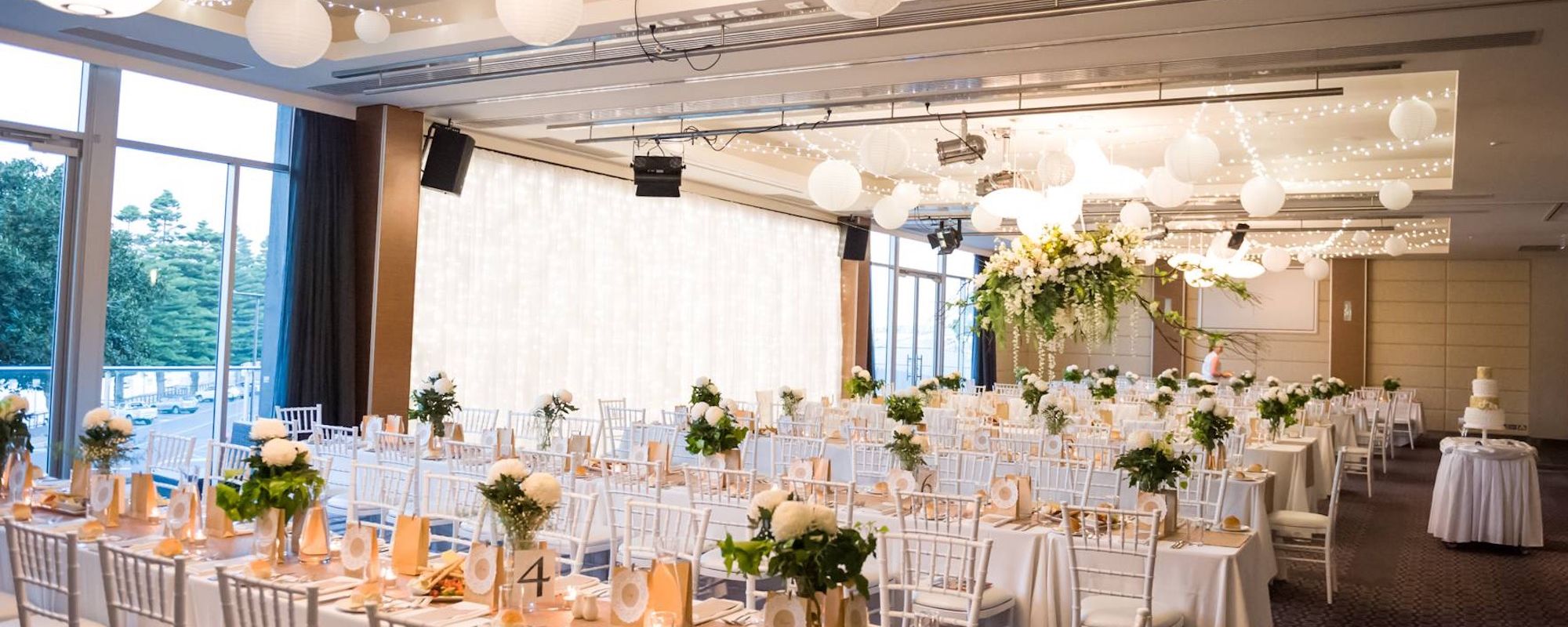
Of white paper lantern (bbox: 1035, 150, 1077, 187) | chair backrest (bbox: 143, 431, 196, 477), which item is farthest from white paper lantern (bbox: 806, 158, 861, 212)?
chair backrest (bbox: 143, 431, 196, 477)

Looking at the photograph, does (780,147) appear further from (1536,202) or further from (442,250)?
(1536,202)

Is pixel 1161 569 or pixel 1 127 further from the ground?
pixel 1 127

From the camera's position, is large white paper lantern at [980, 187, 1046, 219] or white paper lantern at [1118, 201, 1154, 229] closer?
large white paper lantern at [980, 187, 1046, 219]

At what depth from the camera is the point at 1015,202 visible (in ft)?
21.0

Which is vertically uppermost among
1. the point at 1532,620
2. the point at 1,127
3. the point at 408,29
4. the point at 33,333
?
the point at 408,29

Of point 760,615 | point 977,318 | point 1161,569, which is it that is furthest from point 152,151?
point 1161,569

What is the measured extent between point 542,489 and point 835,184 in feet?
13.5

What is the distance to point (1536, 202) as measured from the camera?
11766 millimetres

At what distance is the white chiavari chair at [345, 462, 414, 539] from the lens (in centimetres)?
452

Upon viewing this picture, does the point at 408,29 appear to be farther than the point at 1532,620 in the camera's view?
Yes

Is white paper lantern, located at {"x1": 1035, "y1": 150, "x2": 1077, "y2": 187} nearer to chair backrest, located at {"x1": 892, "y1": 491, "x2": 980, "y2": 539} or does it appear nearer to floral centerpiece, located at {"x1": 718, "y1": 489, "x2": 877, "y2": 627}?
chair backrest, located at {"x1": 892, "y1": 491, "x2": 980, "y2": 539}

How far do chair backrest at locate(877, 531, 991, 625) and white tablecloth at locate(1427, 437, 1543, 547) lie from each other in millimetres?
5446

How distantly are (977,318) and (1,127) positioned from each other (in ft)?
21.0

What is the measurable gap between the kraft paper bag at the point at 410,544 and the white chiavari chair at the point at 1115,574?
240cm
